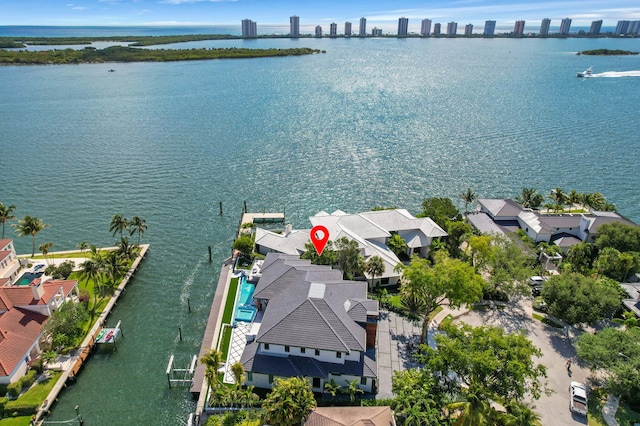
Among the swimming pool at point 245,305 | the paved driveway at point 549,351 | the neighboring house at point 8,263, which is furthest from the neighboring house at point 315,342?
the neighboring house at point 8,263

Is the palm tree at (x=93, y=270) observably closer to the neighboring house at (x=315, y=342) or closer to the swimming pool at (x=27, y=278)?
the swimming pool at (x=27, y=278)

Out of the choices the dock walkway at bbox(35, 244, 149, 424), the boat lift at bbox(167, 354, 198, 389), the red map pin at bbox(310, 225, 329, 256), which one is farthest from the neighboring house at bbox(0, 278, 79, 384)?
the red map pin at bbox(310, 225, 329, 256)

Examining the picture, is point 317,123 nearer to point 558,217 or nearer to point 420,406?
point 558,217

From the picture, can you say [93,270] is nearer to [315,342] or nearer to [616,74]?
[315,342]

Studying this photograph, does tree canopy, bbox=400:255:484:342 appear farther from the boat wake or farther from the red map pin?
the boat wake

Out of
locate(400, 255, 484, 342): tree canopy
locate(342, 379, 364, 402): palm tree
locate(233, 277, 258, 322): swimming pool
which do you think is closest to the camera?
locate(342, 379, 364, 402): palm tree

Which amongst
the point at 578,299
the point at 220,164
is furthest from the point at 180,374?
the point at 220,164

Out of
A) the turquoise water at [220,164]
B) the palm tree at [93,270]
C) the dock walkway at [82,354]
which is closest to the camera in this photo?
the dock walkway at [82,354]
